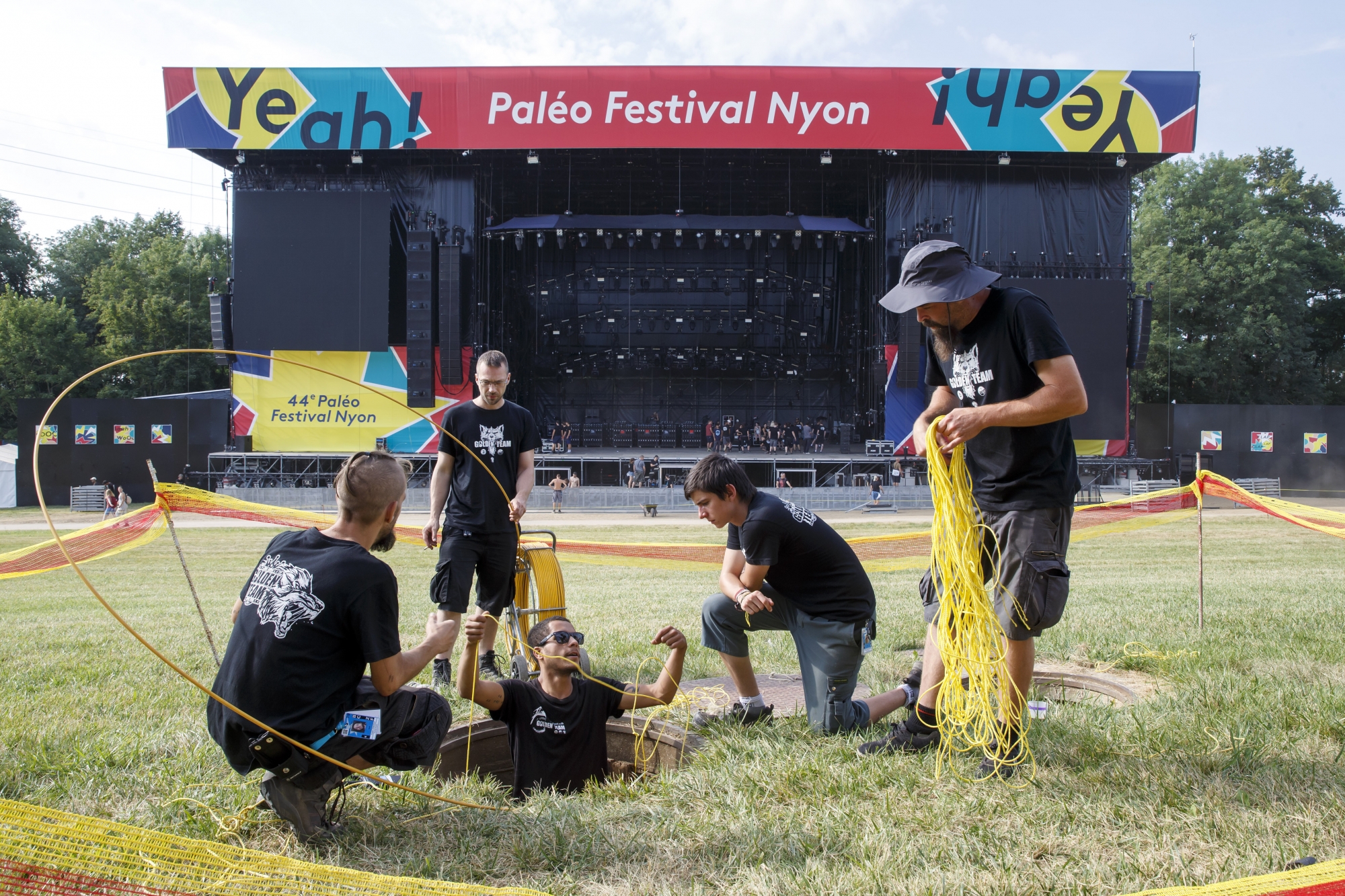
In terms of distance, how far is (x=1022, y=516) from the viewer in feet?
8.46

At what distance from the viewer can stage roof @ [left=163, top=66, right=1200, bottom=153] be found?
22.6 meters

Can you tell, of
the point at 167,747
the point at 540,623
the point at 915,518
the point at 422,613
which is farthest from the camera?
the point at 915,518

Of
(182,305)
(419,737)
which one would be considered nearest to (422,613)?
(419,737)

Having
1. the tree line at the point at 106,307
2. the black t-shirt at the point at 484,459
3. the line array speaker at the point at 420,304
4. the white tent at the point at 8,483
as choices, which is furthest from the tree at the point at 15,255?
the black t-shirt at the point at 484,459

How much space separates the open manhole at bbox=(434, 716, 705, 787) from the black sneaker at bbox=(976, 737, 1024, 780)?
3.18 ft

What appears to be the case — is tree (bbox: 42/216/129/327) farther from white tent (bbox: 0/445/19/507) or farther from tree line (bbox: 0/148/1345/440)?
white tent (bbox: 0/445/19/507)

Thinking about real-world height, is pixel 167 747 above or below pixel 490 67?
below

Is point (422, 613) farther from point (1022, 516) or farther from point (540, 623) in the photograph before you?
point (1022, 516)

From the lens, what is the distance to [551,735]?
10.2 feet

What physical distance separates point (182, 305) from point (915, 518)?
36319mm

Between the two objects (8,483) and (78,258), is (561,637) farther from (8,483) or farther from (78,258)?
(78,258)

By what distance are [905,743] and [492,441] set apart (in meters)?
2.59

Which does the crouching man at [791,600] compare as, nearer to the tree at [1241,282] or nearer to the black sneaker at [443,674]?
the black sneaker at [443,674]

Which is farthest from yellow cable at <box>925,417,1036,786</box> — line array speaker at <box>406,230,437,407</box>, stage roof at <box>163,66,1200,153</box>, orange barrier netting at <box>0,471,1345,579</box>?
stage roof at <box>163,66,1200,153</box>
